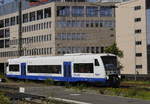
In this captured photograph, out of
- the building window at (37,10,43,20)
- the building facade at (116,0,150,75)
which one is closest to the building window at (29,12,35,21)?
the building window at (37,10,43,20)

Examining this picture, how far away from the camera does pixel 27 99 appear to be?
24.9m

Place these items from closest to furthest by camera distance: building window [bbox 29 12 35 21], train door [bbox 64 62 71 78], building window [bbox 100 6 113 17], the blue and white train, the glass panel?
the blue and white train → train door [bbox 64 62 71 78] → the glass panel → building window [bbox 100 6 113 17] → building window [bbox 29 12 35 21]

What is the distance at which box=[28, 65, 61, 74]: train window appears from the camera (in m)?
43.3

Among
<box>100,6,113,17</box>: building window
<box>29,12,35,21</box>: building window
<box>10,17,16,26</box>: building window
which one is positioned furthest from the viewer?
<box>10,17,16,26</box>: building window

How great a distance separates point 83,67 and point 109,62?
273 centimetres

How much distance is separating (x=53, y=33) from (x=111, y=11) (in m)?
15.5

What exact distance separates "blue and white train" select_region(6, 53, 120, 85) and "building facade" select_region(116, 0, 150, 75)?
4448 centimetres

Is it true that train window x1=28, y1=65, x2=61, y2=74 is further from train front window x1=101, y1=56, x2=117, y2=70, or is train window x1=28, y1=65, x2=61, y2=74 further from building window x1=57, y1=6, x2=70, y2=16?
building window x1=57, y1=6, x2=70, y2=16

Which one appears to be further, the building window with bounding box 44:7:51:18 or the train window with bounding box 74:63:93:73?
the building window with bounding box 44:7:51:18

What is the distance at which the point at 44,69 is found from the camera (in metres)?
46.3

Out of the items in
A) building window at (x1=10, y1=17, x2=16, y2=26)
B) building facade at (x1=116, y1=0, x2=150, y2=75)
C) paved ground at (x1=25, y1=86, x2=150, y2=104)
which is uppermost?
building window at (x1=10, y1=17, x2=16, y2=26)

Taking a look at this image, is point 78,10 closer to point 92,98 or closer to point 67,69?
point 67,69

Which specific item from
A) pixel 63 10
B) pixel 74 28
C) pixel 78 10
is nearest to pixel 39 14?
pixel 63 10

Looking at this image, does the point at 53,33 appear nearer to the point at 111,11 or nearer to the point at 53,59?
the point at 111,11
